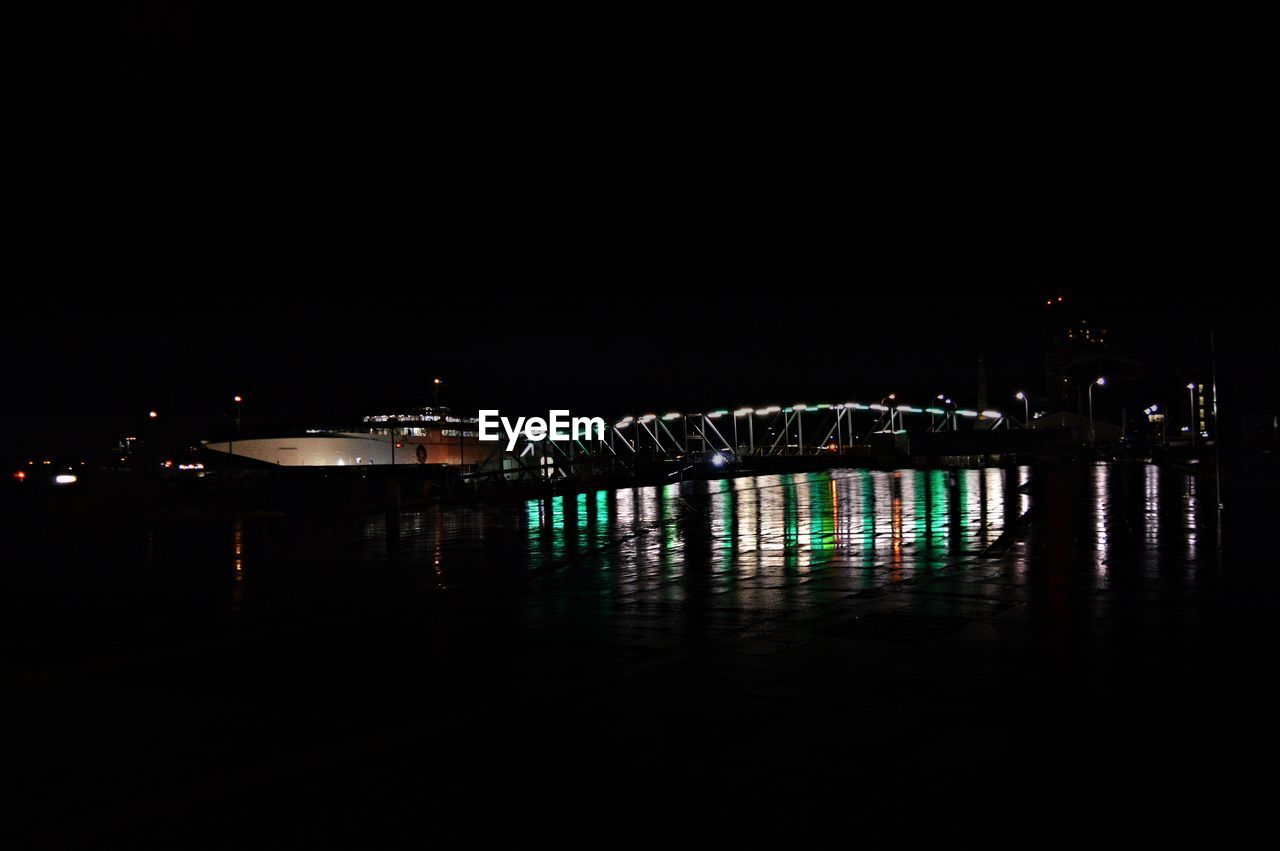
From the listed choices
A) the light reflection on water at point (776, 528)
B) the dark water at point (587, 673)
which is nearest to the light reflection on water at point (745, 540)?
the light reflection on water at point (776, 528)

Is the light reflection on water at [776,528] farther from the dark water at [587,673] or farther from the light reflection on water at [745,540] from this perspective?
the dark water at [587,673]

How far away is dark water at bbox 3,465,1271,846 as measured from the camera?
553cm

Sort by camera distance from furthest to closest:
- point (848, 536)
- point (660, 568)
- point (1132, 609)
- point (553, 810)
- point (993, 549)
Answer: point (848, 536)
point (993, 549)
point (660, 568)
point (1132, 609)
point (553, 810)

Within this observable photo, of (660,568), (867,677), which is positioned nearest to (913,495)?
(660,568)

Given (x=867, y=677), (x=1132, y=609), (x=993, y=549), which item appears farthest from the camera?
(x=993, y=549)

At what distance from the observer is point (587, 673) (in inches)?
320

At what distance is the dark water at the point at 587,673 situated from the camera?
553cm

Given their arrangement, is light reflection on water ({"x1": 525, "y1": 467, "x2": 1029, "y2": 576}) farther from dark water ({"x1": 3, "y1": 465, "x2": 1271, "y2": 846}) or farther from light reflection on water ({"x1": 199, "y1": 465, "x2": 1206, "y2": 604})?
dark water ({"x1": 3, "y1": 465, "x2": 1271, "y2": 846})

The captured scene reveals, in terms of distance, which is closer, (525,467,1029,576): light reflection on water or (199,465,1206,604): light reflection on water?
(199,465,1206,604): light reflection on water

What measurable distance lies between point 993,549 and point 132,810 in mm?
14602

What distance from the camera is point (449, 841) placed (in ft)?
15.3

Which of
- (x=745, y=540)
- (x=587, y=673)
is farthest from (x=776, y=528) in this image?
(x=587, y=673)

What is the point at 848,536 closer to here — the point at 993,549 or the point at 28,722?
the point at 993,549

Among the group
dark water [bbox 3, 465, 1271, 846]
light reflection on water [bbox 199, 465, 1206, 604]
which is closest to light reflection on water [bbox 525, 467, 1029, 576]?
light reflection on water [bbox 199, 465, 1206, 604]
